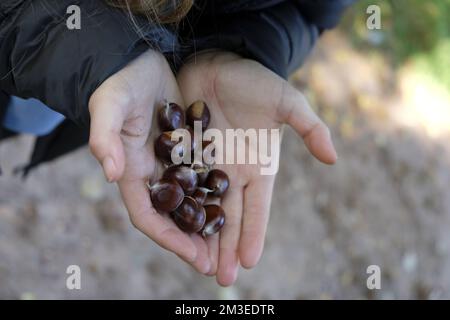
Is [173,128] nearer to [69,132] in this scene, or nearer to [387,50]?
[69,132]

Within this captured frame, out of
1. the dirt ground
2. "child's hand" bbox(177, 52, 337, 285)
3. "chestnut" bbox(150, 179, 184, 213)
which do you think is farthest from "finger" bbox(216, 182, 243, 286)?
the dirt ground

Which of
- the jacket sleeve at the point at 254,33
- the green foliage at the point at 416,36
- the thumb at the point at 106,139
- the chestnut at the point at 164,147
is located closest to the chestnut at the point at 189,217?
the chestnut at the point at 164,147

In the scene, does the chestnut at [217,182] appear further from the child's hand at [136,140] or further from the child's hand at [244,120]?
the child's hand at [136,140]

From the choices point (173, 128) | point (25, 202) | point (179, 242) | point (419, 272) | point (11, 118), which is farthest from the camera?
point (419, 272)

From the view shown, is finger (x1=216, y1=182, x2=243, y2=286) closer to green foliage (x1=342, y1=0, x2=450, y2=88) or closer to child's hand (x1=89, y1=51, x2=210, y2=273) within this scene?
child's hand (x1=89, y1=51, x2=210, y2=273)
